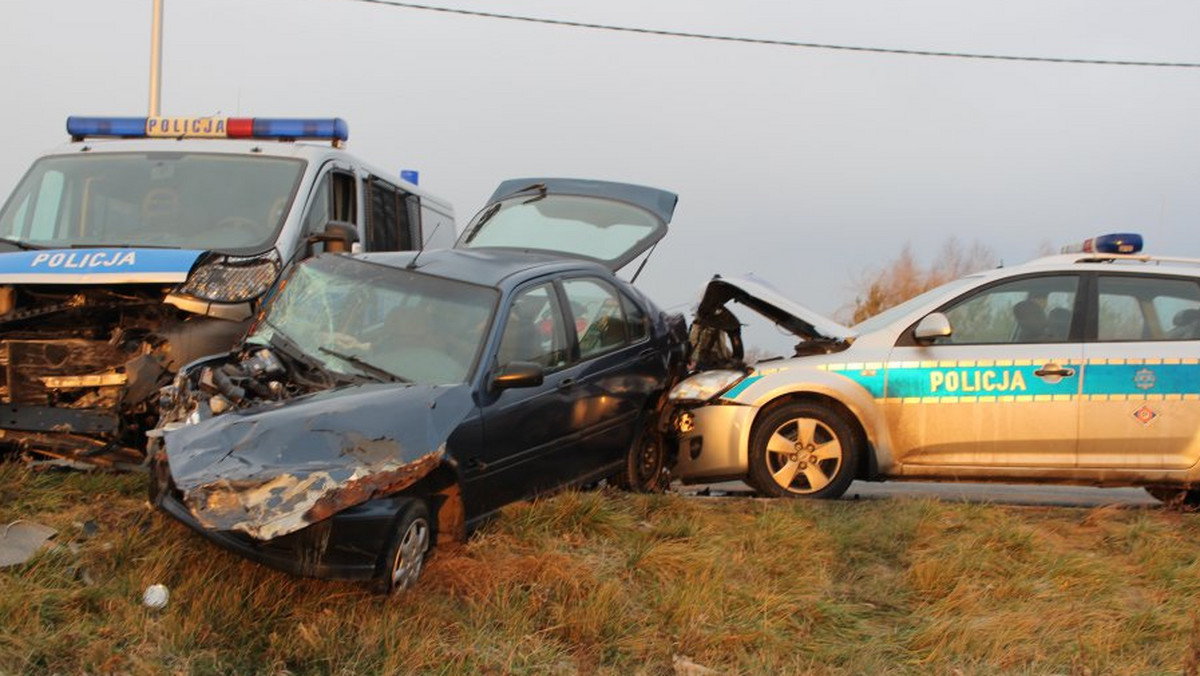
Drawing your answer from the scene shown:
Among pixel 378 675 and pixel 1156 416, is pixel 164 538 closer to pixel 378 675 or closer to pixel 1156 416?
pixel 378 675

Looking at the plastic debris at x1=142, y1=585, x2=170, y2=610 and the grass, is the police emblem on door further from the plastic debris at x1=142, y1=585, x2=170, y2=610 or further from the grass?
the plastic debris at x1=142, y1=585, x2=170, y2=610

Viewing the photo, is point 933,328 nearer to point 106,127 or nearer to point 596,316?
point 596,316

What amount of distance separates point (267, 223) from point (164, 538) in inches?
121

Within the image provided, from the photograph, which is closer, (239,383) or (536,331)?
(239,383)

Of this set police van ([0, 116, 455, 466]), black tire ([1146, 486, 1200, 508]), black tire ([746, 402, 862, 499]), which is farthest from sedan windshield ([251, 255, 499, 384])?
black tire ([1146, 486, 1200, 508])

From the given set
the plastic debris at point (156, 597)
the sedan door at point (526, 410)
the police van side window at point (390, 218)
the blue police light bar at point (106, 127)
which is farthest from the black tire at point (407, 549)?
the blue police light bar at point (106, 127)

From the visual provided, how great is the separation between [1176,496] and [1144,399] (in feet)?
3.23

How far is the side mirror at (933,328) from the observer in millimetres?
6844

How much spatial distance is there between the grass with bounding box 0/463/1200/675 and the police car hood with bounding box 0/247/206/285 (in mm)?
1152

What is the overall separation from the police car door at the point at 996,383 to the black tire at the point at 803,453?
0.34 metres

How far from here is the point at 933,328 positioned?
6.87 m

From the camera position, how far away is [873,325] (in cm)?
750

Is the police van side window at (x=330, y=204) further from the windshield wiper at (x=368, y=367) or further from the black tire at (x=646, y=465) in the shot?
the black tire at (x=646, y=465)

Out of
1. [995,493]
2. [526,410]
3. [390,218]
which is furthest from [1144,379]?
[390,218]
